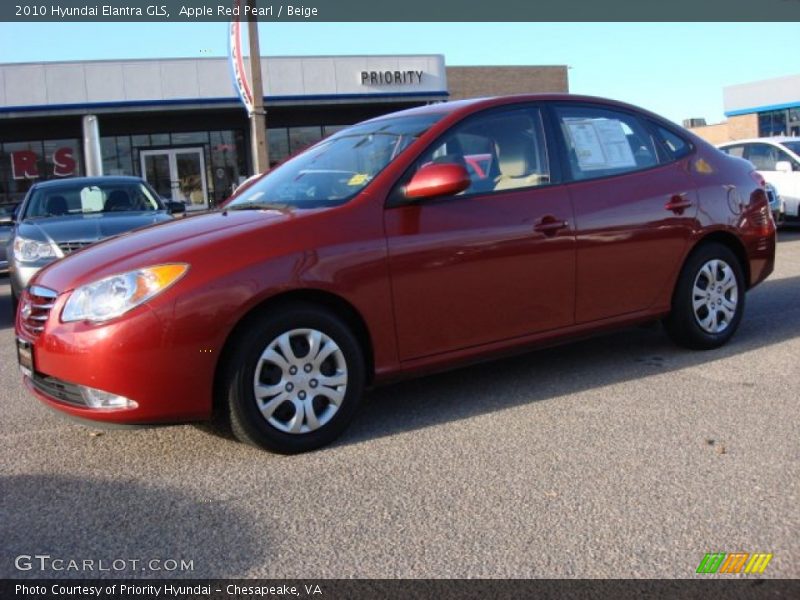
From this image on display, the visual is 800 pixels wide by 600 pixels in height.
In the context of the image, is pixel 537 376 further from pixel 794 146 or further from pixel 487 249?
pixel 794 146

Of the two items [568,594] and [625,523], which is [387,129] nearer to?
[625,523]

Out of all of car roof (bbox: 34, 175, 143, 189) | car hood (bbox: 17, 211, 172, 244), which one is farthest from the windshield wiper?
car roof (bbox: 34, 175, 143, 189)

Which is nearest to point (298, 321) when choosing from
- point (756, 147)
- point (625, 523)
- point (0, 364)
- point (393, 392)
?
point (393, 392)

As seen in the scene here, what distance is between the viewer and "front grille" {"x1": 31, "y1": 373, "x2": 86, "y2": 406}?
3.79 m

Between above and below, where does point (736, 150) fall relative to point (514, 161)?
above

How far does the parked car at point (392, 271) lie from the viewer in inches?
146

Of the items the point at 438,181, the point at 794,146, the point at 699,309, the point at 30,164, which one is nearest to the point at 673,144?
the point at 699,309

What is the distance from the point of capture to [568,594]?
2.62 meters

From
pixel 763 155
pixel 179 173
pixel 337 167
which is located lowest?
pixel 337 167

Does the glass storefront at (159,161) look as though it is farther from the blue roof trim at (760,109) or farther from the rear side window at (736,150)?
the blue roof trim at (760,109)

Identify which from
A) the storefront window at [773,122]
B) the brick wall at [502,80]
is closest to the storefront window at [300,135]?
the brick wall at [502,80]

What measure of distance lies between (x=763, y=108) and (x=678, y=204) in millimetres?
42649

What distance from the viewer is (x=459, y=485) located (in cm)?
349

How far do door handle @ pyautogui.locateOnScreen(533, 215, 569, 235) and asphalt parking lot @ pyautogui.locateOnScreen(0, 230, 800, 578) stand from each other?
36.9 inches
